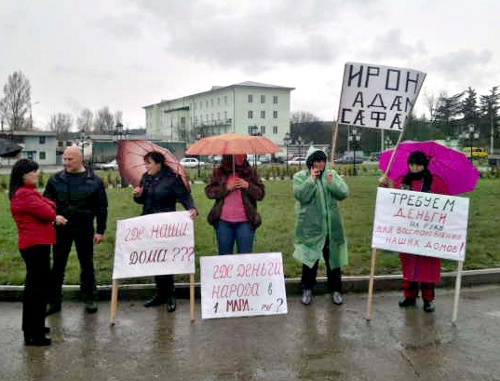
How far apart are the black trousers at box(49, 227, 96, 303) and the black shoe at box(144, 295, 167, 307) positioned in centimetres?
67

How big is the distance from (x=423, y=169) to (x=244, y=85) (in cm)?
10104

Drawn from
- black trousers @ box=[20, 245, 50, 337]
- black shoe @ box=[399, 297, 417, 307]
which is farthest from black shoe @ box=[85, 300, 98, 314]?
black shoe @ box=[399, 297, 417, 307]

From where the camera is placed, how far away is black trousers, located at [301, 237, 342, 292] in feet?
19.9

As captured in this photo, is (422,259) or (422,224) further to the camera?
(422,259)

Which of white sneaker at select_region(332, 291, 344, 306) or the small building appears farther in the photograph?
the small building

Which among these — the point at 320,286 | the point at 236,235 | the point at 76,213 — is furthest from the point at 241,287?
the point at 76,213

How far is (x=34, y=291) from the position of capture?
4.94 metres

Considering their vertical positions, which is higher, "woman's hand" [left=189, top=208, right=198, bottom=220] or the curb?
"woman's hand" [left=189, top=208, right=198, bottom=220]

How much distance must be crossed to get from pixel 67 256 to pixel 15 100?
7423 centimetres

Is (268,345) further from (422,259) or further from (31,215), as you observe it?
(31,215)

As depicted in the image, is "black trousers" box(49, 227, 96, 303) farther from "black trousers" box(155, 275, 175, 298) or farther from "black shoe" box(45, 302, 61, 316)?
"black trousers" box(155, 275, 175, 298)

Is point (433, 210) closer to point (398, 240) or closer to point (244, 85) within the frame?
point (398, 240)

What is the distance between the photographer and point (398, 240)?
566 cm

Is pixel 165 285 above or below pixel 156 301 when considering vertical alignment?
above
